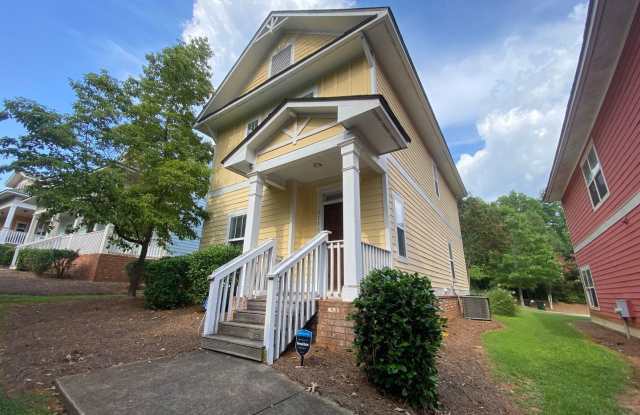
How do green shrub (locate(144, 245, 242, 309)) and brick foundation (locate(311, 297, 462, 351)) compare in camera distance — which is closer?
Answer: brick foundation (locate(311, 297, 462, 351))

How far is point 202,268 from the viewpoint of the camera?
6621 mm

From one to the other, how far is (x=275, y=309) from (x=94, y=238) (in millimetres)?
13237

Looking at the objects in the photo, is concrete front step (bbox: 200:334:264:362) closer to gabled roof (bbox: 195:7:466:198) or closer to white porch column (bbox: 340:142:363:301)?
white porch column (bbox: 340:142:363:301)

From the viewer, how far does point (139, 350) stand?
409cm

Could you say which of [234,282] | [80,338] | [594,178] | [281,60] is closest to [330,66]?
[281,60]

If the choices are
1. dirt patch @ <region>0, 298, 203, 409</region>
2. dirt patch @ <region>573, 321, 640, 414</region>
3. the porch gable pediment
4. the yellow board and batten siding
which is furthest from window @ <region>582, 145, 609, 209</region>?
dirt patch @ <region>0, 298, 203, 409</region>

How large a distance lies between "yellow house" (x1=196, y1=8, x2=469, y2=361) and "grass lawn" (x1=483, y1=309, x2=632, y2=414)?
259cm

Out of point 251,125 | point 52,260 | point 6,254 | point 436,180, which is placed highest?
point 251,125

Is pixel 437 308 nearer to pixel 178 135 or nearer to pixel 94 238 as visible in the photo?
pixel 178 135

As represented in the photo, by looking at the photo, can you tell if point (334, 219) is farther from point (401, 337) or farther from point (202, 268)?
point (401, 337)

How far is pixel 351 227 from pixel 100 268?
42.0ft

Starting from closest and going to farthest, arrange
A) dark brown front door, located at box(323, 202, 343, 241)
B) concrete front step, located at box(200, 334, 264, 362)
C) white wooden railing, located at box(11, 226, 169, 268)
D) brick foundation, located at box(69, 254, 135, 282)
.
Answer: concrete front step, located at box(200, 334, 264, 362) → dark brown front door, located at box(323, 202, 343, 241) → brick foundation, located at box(69, 254, 135, 282) → white wooden railing, located at box(11, 226, 169, 268)

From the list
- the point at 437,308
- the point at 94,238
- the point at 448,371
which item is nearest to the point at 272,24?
the point at 437,308

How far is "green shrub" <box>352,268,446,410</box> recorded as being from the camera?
282 cm
